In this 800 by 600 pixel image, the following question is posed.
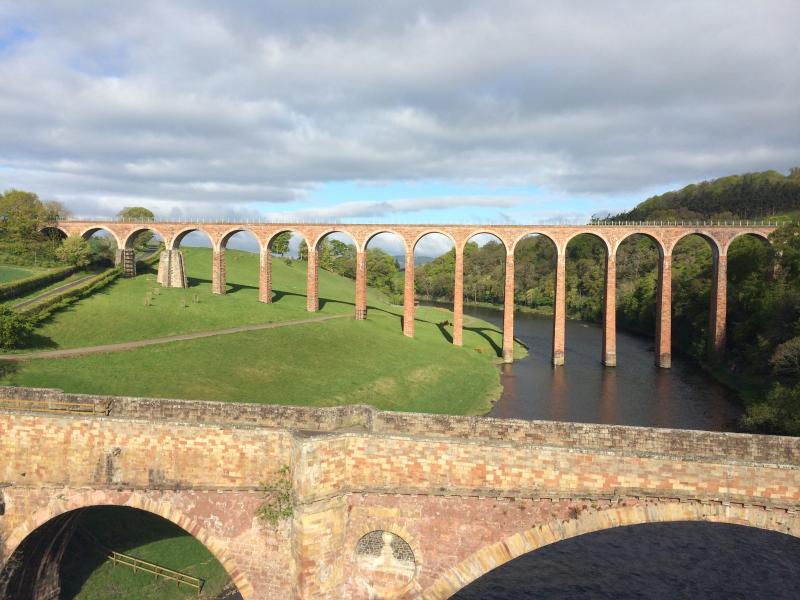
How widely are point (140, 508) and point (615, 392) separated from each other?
3456 cm

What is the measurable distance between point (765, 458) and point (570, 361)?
38493 mm

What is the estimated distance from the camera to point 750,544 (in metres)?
20.0

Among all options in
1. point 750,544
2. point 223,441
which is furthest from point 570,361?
point 223,441

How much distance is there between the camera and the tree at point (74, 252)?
49.8 m

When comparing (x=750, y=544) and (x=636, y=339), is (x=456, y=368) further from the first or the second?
(x=636, y=339)

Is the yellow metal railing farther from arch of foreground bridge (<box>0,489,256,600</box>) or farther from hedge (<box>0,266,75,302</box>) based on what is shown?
hedge (<box>0,266,75,302</box>)

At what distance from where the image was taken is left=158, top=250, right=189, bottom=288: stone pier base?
53125 mm

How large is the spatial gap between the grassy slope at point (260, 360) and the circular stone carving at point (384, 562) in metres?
15.6

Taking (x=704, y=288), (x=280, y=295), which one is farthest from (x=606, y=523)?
(x=280, y=295)

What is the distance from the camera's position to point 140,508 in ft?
45.6

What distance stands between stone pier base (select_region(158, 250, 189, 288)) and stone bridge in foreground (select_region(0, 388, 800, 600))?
40961 millimetres

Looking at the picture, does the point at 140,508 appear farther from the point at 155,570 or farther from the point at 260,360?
the point at 260,360

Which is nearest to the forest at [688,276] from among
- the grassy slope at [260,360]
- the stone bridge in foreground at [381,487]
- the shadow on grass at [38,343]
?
the stone bridge in foreground at [381,487]

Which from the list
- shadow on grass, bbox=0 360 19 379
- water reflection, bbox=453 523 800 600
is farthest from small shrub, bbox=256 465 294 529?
shadow on grass, bbox=0 360 19 379
